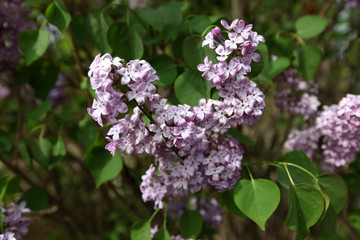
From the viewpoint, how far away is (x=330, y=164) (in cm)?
131

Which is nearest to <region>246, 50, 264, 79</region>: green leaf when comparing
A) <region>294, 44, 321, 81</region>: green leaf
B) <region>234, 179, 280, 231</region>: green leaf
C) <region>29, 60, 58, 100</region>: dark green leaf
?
<region>234, 179, 280, 231</region>: green leaf

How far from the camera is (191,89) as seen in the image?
955 mm

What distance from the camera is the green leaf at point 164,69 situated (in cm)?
108

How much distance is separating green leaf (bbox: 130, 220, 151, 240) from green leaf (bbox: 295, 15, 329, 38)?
857 mm

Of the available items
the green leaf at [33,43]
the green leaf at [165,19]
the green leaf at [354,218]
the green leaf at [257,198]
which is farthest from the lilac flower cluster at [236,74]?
the green leaf at [354,218]

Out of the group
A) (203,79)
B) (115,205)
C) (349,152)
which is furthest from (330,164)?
(115,205)

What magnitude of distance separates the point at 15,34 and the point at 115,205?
1.45 meters

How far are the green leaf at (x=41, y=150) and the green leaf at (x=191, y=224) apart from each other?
504 mm

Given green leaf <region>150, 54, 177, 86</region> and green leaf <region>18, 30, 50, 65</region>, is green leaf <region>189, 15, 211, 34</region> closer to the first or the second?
green leaf <region>150, 54, 177, 86</region>

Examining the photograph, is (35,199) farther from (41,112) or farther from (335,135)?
(335,135)

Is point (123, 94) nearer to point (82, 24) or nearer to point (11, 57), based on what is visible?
point (82, 24)

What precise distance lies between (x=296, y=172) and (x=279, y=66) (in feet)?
1.28

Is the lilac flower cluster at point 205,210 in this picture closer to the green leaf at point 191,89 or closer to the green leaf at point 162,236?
the green leaf at point 162,236

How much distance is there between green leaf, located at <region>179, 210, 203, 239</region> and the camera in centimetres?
110
